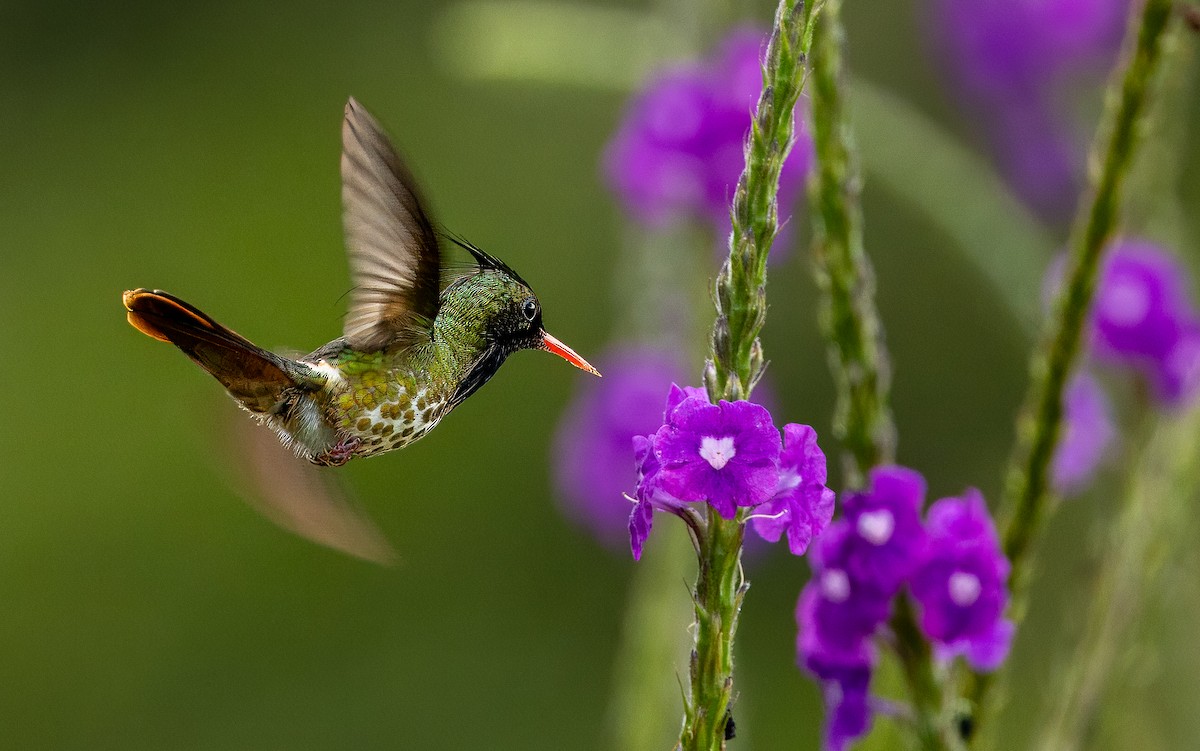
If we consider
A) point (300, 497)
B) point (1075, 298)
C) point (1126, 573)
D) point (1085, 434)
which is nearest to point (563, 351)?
point (300, 497)

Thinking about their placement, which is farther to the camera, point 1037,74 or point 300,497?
point 1037,74

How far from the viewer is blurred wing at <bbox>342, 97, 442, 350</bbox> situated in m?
1.59

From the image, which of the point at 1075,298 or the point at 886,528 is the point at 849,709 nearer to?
the point at 886,528

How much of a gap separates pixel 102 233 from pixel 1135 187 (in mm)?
7998

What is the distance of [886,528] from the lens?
1.34 meters

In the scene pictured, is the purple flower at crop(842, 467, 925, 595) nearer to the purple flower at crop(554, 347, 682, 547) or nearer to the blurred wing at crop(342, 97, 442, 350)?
the blurred wing at crop(342, 97, 442, 350)

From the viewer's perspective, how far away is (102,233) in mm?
8883

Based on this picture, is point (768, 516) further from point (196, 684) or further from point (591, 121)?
point (591, 121)

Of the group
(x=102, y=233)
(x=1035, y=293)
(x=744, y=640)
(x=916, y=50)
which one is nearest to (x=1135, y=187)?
(x=1035, y=293)

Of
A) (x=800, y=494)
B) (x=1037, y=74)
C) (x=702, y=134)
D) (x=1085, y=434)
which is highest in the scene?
(x=1037, y=74)

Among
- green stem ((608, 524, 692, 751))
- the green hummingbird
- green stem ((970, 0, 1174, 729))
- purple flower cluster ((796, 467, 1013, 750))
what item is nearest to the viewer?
purple flower cluster ((796, 467, 1013, 750))

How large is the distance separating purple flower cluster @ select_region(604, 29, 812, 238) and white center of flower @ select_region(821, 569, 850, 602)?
132 centimetres

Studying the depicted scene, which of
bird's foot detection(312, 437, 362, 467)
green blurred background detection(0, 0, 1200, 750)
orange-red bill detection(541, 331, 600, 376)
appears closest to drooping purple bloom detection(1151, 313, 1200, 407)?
orange-red bill detection(541, 331, 600, 376)

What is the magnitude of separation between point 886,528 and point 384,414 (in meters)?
0.72
